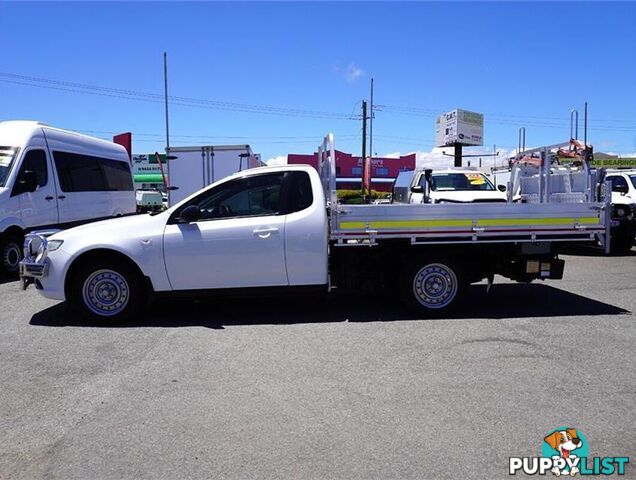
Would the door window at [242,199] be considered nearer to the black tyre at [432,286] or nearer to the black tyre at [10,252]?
the black tyre at [432,286]

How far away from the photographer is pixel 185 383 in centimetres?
492

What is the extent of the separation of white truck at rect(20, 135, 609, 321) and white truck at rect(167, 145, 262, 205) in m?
9.71

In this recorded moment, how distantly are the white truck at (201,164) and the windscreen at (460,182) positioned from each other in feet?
19.7

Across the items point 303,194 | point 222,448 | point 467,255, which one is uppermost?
point 303,194

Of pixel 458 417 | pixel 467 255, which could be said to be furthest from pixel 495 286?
pixel 458 417

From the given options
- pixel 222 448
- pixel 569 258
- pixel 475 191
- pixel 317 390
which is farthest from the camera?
pixel 569 258

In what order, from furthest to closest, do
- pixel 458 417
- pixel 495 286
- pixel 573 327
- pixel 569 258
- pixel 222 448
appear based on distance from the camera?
pixel 569 258
pixel 495 286
pixel 573 327
pixel 458 417
pixel 222 448

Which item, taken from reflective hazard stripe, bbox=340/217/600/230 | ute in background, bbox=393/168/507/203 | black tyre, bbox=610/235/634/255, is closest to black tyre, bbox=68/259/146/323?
reflective hazard stripe, bbox=340/217/600/230

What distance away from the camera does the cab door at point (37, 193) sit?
10.8 m

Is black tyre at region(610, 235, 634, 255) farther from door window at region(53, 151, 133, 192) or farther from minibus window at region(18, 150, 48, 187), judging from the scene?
minibus window at region(18, 150, 48, 187)

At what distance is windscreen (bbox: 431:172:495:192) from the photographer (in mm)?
13027

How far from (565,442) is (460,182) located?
9939 mm

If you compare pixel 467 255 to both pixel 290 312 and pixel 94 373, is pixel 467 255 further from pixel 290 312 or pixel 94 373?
pixel 94 373

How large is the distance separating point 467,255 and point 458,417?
11.2 ft
